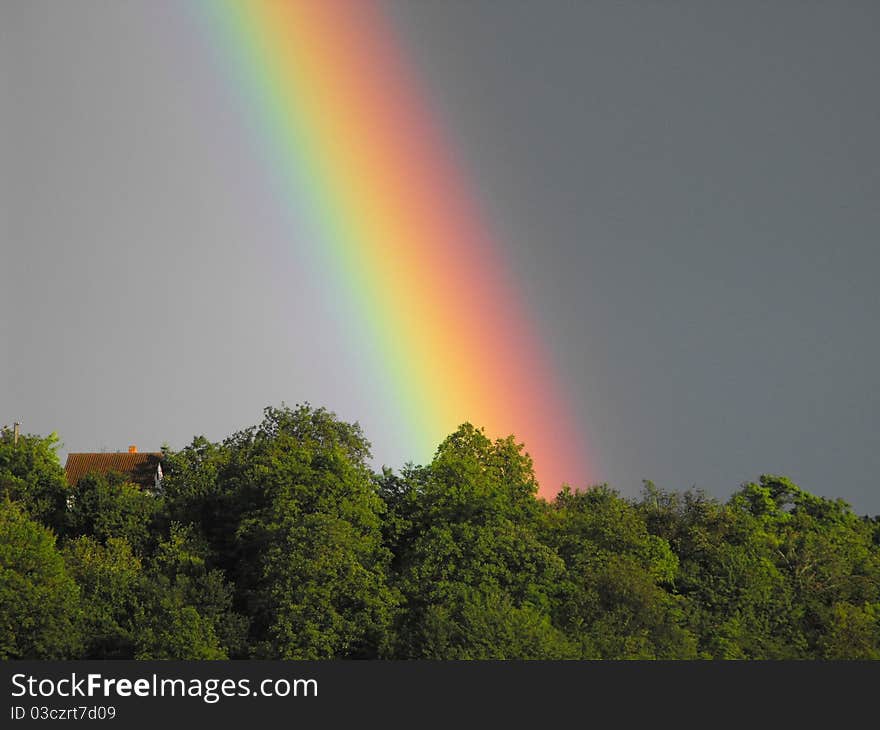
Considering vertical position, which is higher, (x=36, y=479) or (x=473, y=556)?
(x=36, y=479)

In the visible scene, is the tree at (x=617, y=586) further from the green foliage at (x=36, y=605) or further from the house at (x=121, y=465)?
the house at (x=121, y=465)

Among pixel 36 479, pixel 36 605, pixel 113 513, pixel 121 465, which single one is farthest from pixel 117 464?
pixel 36 605

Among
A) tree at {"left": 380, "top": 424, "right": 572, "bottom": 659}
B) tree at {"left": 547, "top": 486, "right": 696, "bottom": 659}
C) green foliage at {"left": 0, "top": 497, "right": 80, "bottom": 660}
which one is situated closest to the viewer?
tree at {"left": 380, "top": 424, "right": 572, "bottom": 659}

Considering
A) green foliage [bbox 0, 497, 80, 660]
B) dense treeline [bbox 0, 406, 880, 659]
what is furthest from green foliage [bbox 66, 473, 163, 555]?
green foliage [bbox 0, 497, 80, 660]

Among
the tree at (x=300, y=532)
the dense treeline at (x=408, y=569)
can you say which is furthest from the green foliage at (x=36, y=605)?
the tree at (x=300, y=532)

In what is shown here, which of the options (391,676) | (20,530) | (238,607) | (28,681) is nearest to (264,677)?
(391,676)

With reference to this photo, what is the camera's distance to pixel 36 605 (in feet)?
263

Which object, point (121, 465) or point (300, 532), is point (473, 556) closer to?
point (300, 532)

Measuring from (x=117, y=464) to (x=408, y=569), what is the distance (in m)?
79.4

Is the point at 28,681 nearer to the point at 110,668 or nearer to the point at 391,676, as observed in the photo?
the point at 110,668

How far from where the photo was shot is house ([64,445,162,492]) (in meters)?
149

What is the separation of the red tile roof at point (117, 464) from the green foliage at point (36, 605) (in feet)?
211

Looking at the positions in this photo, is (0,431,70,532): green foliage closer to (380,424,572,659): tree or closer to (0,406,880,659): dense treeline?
(0,406,880,659): dense treeline

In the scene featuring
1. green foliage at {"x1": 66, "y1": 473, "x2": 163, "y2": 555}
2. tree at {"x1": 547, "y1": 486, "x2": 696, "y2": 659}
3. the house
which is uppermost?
the house
